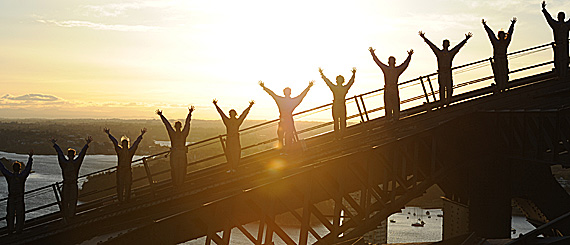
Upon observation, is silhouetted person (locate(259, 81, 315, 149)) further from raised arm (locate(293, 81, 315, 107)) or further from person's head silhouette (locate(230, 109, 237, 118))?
person's head silhouette (locate(230, 109, 237, 118))

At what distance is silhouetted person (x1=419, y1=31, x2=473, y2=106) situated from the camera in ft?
52.3

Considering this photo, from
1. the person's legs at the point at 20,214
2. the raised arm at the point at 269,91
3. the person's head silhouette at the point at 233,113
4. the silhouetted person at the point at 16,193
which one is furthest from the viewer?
the raised arm at the point at 269,91

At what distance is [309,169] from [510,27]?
10.2 meters

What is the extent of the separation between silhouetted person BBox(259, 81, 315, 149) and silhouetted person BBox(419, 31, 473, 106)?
14.7ft

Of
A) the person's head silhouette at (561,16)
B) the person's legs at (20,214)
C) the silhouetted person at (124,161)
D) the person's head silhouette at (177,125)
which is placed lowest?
the person's legs at (20,214)

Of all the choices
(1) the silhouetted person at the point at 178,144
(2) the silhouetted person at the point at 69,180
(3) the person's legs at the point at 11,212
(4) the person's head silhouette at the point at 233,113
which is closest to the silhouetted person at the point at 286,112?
(4) the person's head silhouette at the point at 233,113

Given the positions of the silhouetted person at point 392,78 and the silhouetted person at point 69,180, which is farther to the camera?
the silhouetted person at point 392,78

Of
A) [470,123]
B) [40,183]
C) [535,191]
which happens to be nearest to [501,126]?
[470,123]

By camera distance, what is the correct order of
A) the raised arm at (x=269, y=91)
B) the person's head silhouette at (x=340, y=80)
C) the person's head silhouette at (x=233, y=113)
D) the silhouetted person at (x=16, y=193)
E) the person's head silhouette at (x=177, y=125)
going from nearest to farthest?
the silhouetted person at (x=16, y=193) < the person's head silhouette at (x=177, y=125) < the person's head silhouette at (x=233, y=113) < the raised arm at (x=269, y=91) < the person's head silhouette at (x=340, y=80)

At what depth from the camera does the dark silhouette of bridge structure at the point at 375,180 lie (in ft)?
32.1

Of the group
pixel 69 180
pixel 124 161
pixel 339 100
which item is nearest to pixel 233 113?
pixel 124 161

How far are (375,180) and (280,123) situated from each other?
324cm

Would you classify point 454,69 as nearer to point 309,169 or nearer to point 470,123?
point 470,123

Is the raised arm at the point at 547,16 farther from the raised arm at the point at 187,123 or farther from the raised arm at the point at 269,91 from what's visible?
the raised arm at the point at 187,123
